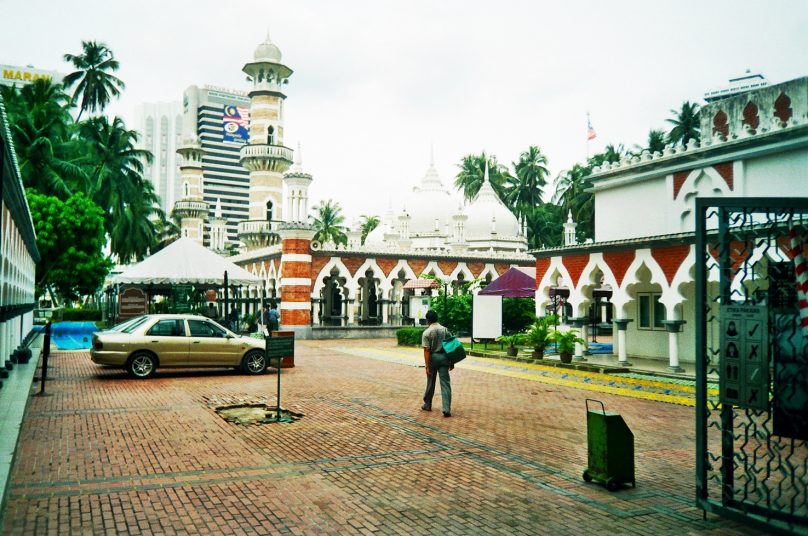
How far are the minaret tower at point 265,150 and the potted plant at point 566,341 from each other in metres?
27.5

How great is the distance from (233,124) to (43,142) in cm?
11413

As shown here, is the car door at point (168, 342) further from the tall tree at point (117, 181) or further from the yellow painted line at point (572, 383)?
the tall tree at point (117, 181)

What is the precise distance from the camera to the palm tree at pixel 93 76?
148 ft

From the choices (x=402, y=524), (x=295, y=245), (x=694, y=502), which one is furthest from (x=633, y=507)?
(x=295, y=245)

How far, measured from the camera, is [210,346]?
49.1 ft

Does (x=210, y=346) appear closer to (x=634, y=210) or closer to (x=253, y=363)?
(x=253, y=363)

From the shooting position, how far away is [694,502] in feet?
20.4

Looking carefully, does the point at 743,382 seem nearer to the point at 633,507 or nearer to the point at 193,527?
the point at 633,507

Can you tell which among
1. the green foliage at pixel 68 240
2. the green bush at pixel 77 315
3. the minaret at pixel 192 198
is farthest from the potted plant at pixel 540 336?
the minaret at pixel 192 198

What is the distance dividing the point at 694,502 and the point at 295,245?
83.8ft

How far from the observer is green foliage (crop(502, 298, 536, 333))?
29250 millimetres

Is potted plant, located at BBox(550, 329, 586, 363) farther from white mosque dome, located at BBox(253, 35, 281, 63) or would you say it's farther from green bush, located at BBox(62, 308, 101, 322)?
green bush, located at BBox(62, 308, 101, 322)

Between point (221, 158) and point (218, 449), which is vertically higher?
point (221, 158)

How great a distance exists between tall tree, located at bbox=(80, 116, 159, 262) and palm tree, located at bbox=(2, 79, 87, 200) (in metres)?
3.39
